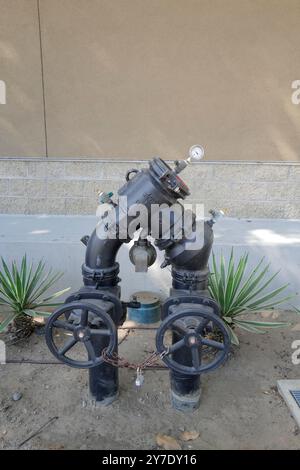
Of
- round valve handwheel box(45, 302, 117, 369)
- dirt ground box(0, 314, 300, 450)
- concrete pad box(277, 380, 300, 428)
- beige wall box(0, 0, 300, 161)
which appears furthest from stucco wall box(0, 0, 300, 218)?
round valve handwheel box(45, 302, 117, 369)

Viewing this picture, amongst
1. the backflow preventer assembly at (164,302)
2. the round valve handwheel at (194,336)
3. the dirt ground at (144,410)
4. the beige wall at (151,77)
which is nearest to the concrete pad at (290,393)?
the dirt ground at (144,410)

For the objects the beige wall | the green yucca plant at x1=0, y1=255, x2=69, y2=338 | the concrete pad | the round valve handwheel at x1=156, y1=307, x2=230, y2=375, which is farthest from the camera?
the beige wall

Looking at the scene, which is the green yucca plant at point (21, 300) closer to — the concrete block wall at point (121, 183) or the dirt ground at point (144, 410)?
the dirt ground at point (144, 410)

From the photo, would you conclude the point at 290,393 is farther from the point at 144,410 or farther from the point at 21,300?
the point at 21,300

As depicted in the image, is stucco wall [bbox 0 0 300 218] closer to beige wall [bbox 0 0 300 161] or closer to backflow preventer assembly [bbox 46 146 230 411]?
beige wall [bbox 0 0 300 161]

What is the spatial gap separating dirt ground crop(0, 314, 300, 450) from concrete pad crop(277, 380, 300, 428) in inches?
1.6

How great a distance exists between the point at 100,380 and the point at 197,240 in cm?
104

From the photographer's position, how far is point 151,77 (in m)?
3.81

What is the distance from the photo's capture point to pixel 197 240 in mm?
2020

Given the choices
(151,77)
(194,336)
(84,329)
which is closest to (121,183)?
(151,77)

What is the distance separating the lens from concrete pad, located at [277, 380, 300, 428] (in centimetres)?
221

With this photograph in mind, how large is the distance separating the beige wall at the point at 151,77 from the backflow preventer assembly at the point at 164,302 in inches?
80.7

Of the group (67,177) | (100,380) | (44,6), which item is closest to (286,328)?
(100,380)

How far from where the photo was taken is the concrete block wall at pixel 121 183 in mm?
4016
